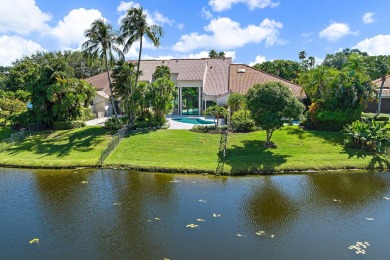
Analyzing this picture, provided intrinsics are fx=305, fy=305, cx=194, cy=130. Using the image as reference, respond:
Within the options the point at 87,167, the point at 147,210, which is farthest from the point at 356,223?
the point at 87,167

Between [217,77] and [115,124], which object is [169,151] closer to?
[115,124]

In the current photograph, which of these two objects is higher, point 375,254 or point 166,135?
point 166,135

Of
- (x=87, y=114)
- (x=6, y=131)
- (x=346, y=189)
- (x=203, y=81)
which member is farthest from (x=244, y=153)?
(x=6, y=131)

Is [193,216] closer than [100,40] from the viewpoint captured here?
Yes

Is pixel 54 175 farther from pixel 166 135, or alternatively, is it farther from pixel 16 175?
pixel 166 135

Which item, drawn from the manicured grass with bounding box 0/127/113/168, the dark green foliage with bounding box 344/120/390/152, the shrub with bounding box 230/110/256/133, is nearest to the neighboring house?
the dark green foliage with bounding box 344/120/390/152

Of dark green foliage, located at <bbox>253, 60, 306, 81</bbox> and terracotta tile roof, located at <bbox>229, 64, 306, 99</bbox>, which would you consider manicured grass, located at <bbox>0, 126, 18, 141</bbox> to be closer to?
terracotta tile roof, located at <bbox>229, 64, 306, 99</bbox>
